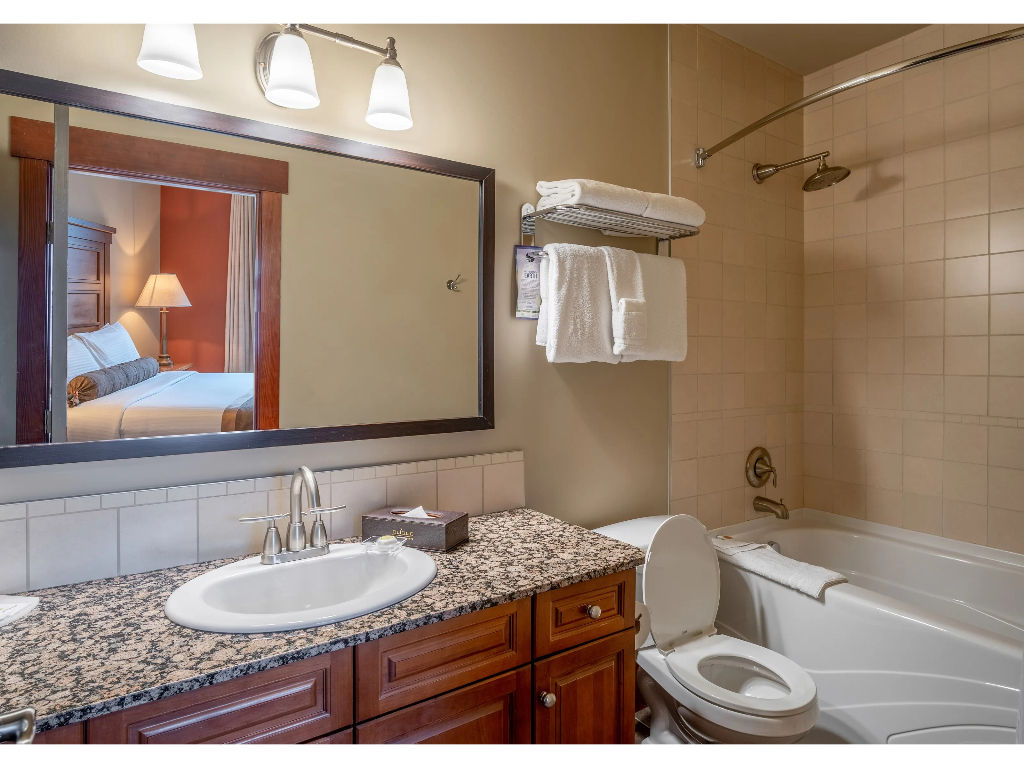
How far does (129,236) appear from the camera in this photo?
1.22m

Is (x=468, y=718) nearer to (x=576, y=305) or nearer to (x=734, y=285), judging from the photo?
(x=576, y=305)

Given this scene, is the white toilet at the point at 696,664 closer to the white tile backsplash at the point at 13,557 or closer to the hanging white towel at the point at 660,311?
the hanging white towel at the point at 660,311

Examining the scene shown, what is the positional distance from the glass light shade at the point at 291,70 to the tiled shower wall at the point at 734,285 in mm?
1424

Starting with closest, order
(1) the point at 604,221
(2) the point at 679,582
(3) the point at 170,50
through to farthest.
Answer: (3) the point at 170,50 → (2) the point at 679,582 → (1) the point at 604,221

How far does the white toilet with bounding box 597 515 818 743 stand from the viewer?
1459 mm

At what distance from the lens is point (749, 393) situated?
2.53 metres

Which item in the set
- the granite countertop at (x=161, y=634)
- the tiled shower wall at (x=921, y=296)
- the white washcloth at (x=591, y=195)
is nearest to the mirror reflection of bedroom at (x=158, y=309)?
the granite countertop at (x=161, y=634)

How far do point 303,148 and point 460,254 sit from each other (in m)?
0.49

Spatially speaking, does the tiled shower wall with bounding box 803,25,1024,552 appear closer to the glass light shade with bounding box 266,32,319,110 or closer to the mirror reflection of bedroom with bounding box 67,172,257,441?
the glass light shade with bounding box 266,32,319,110

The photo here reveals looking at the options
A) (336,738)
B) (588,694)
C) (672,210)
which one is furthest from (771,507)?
(336,738)

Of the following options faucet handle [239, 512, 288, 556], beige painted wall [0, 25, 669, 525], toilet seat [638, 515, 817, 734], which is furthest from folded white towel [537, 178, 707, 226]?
faucet handle [239, 512, 288, 556]

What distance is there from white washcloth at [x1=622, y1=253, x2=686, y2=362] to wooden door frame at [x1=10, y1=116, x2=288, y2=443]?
3.51 feet

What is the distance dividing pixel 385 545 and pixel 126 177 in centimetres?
97
